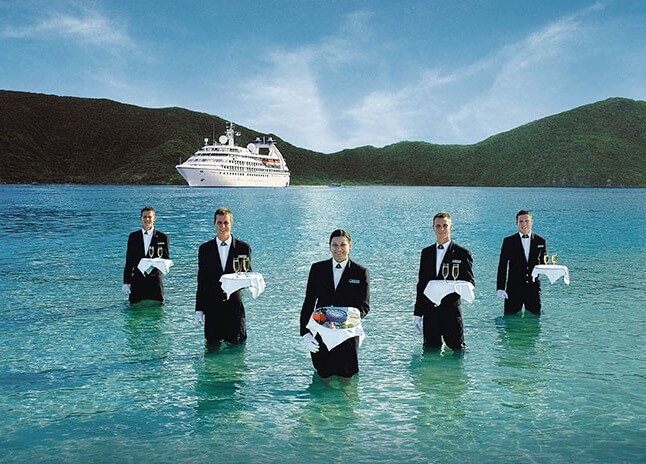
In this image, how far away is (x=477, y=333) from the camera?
429 inches

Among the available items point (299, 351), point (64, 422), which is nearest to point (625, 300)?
point (299, 351)

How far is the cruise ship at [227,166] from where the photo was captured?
165375mm

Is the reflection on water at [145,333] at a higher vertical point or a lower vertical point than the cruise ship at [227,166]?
lower

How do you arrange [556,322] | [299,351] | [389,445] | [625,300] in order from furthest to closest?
[625,300], [556,322], [299,351], [389,445]

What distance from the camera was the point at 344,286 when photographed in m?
6.57

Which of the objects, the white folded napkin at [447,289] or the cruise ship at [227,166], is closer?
the white folded napkin at [447,289]

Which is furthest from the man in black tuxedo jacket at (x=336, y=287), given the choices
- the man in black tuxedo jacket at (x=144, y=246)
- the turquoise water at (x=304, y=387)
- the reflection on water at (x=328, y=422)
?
the man in black tuxedo jacket at (x=144, y=246)

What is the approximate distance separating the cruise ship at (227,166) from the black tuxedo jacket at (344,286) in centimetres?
16059

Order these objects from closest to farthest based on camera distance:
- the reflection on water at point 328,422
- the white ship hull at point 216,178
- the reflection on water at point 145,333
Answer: the reflection on water at point 328,422 → the reflection on water at point 145,333 → the white ship hull at point 216,178

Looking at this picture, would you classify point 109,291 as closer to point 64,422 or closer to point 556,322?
point 64,422

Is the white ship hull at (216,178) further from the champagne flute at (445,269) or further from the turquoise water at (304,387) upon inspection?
the champagne flute at (445,269)

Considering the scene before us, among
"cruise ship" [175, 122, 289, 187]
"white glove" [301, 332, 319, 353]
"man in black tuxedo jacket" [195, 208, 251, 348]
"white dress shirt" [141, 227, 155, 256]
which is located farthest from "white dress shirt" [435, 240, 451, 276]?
"cruise ship" [175, 122, 289, 187]

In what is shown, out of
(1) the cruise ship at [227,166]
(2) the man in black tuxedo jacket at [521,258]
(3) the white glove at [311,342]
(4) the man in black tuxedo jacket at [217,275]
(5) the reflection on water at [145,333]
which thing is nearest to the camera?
(3) the white glove at [311,342]

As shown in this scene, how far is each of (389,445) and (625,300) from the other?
1049 centimetres
